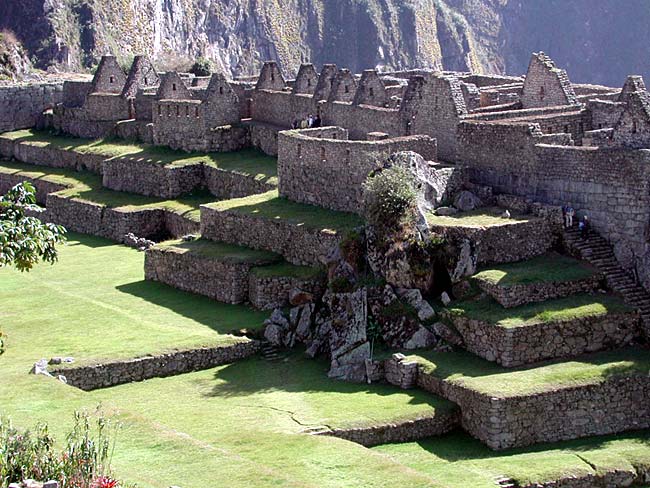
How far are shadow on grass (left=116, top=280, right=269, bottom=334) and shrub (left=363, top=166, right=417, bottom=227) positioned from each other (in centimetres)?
411

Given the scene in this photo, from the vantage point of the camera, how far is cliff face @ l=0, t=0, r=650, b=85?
11394 cm

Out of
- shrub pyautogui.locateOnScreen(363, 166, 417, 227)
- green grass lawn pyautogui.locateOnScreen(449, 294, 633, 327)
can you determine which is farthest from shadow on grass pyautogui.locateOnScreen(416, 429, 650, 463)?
shrub pyautogui.locateOnScreen(363, 166, 417, 227)

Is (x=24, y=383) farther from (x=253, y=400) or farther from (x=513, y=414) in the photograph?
(x=513, y=414)

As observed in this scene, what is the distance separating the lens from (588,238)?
35.8 meters

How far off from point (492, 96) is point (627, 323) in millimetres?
15952

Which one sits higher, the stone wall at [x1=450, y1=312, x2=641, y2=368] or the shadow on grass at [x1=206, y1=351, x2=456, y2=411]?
the stone wall at [x1=450, y1=312, x2=641, y2=368]

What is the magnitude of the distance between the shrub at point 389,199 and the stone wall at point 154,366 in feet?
13.9

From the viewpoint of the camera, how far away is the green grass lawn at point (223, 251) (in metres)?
40.2

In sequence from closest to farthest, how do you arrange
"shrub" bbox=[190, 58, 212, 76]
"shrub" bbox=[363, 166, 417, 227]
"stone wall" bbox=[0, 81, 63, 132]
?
"shrub" bbox=[363, 166, 417, 227] < "stone wall" bbox=[0, 81, 63, 132] < "shrub" bbox=[190, 58, 212, 76]

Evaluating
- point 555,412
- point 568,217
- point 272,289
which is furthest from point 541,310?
point 272,289

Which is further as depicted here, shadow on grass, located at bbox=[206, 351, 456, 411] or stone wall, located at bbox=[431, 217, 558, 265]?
stone wall, located at bbox=[431, 217, 558, 265]

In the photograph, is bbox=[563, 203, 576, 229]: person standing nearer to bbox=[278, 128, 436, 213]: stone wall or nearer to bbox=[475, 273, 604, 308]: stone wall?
bbox=[475, 273, 604, 308]: stone wall

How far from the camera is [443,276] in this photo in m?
35.2

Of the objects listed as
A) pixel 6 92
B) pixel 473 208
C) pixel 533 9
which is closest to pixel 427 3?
pixel 533 9
